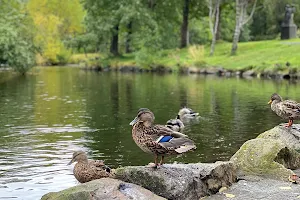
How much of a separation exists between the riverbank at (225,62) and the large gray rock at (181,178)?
35750 millimetres

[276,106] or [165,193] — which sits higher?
[276,106]

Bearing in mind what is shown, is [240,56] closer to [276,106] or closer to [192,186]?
[276,106]

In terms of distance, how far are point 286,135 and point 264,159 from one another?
269 centimetres

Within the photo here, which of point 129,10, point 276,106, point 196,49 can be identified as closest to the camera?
point 276,106

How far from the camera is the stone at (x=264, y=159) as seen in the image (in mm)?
10523

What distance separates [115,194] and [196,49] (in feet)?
168

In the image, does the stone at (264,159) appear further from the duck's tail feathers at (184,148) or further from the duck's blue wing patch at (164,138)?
the duck's blue wing patch at (164,138)

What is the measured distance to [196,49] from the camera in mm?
58594

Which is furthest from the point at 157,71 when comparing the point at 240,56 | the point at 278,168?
the point at 278,168

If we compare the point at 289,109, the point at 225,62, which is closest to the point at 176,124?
the point at 289,109

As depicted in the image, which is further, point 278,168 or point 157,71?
point 157,71

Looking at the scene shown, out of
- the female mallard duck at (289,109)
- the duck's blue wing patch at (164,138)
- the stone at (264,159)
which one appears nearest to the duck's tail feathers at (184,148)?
the duck's blue wing patch at (164,138)

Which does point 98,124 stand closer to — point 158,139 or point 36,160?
point 36,160

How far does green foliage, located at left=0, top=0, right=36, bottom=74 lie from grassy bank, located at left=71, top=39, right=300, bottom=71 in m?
13.2
